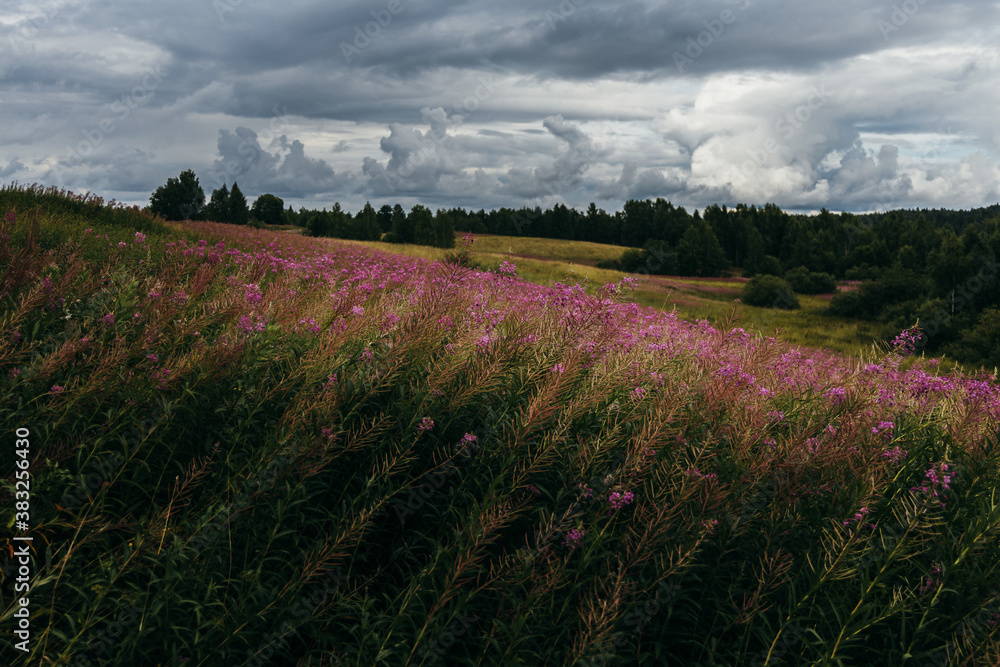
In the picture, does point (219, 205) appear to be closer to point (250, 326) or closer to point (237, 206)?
point (237, 206)

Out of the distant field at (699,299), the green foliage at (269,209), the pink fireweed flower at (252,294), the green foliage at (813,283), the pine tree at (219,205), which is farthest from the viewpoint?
the green foliage at (269,209)

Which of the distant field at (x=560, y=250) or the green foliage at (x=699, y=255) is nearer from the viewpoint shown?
the distant field at (x=560, y=250)

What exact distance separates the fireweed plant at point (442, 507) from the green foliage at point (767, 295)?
4916cm

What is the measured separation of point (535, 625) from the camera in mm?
2650

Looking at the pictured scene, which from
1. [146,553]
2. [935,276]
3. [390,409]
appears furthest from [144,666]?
[935,276]

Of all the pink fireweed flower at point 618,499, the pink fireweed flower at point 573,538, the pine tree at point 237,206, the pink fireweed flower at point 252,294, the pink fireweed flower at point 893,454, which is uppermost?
the pine tree at point 237,206

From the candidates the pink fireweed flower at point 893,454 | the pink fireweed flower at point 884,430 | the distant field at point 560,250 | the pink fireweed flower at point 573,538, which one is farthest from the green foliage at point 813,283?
the pink fireweed flower at point 573,538

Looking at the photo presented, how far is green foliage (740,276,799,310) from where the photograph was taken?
4897cm

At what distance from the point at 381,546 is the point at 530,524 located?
0.86 m

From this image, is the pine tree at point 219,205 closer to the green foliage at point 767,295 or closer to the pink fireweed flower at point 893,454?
the green foliage at point 767,295

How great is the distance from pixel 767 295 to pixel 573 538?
52943mm

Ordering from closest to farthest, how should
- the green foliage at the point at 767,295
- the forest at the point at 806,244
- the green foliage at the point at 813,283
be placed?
the forest at the point at 806,244
the green foliage at the point at 767,295
the green foliage at the point at 813,283

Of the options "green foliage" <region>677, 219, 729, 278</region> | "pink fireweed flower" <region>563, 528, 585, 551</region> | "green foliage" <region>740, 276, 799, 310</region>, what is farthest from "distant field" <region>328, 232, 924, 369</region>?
"green foliage" <region>677, 219, 729, 278</region>

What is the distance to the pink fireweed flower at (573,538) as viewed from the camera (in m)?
2.68
